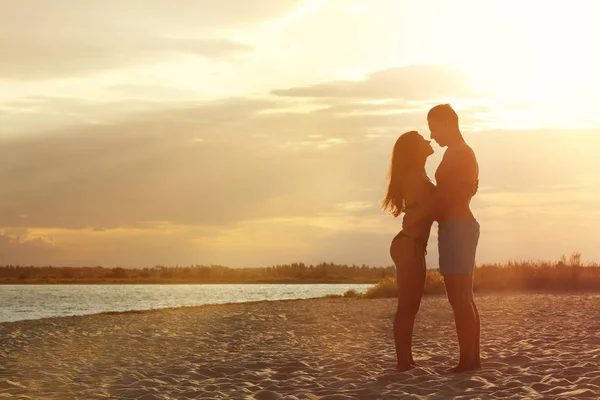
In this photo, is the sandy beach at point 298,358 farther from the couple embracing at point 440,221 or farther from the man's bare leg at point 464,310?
the couple embracing at point 440,221

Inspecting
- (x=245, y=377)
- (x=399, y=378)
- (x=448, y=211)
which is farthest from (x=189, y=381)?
(x=448, y=211)

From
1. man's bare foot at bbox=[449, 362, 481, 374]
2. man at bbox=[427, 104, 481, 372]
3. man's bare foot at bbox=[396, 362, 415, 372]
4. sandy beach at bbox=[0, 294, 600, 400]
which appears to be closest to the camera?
sandy beach at bbox=[0, 294, 600, 400]

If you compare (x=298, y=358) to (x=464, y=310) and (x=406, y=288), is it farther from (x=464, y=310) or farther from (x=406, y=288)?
(x=464, y=310)

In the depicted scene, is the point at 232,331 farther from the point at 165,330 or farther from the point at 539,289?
the point at 539,289

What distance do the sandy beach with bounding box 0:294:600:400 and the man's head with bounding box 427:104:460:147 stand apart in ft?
7.81

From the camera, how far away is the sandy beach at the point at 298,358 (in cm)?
672

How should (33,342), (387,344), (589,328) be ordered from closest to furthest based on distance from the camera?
(387,344) → (589,328) → (33,342)

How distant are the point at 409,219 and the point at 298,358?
2840 millimetres

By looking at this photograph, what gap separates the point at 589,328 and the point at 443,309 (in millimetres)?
5551

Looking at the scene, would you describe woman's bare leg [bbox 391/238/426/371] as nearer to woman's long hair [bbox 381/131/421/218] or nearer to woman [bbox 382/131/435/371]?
woman [bbox 382/131/435/371]

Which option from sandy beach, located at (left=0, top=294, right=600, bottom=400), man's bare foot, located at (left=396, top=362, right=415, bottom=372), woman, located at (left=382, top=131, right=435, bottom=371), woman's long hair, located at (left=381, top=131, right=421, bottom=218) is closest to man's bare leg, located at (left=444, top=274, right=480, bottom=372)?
sandy beach, located at (left=0, top=294, right=600, bottom=400)

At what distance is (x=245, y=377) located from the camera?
25.5 ft

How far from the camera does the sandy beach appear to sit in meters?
6.72

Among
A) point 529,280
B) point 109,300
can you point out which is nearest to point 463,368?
point 529,280
